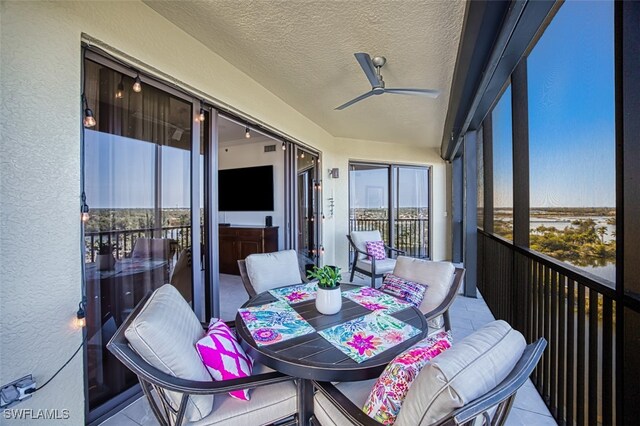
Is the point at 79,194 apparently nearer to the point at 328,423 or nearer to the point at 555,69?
the point at 328,423

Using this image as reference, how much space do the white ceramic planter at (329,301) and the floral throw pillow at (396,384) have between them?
68 cm

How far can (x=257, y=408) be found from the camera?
1.24m

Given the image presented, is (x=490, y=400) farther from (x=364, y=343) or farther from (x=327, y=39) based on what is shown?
(x=327, y=39)

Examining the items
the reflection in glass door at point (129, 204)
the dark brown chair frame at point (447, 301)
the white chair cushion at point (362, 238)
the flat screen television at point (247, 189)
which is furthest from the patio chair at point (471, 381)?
the flat screen television at point (247, 189)

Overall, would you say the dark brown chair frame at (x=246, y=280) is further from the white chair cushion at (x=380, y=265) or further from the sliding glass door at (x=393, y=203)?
the sliding glass door at (x=393, y=203)

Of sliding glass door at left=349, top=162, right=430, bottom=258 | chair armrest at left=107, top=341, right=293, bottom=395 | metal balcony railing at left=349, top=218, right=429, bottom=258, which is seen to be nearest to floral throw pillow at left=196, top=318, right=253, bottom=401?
chair armrest at left=107, top=341, right=293, bottom=395

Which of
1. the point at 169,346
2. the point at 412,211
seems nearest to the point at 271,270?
the point at 169,346

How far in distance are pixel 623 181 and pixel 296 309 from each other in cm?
174

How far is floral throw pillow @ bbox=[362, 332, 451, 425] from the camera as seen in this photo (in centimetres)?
95

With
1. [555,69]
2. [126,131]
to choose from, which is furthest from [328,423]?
[555,69]

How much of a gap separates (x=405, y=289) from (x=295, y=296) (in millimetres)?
935

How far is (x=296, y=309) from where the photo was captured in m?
1.79

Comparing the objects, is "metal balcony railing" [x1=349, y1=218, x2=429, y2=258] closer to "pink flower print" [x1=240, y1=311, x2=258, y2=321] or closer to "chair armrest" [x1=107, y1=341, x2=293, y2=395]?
"pink flower print" [x1=240, y1=311, x2=258, y2=321]
